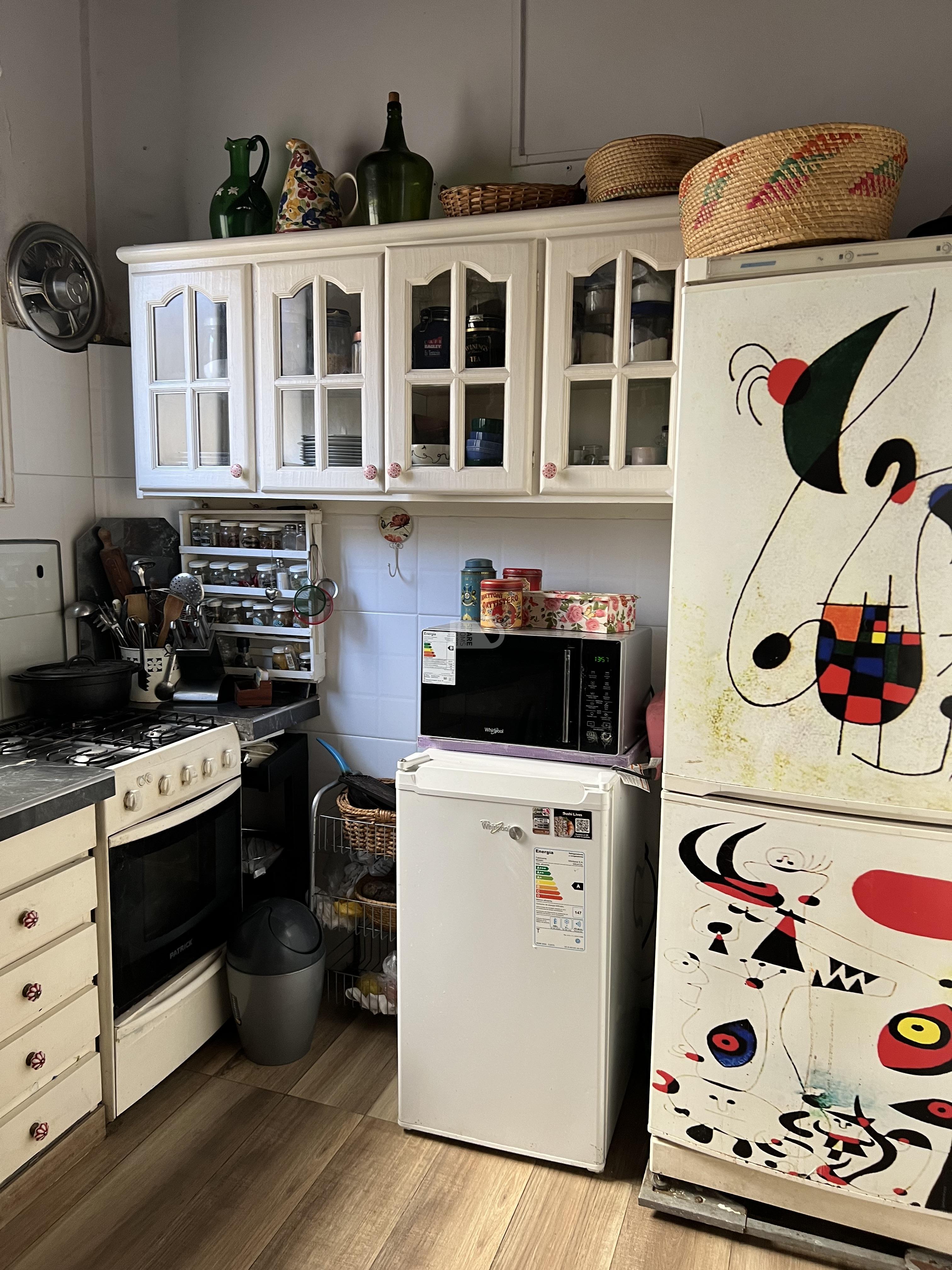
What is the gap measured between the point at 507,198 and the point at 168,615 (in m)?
1.42

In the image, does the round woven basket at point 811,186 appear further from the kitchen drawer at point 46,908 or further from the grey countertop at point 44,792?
→ the kitchen drawer at point 46,908

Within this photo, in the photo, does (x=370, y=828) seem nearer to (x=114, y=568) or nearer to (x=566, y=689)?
(x=566, y=689)


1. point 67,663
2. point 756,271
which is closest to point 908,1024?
point 756,271

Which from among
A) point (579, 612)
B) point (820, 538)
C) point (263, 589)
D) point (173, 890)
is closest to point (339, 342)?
point (263, 589)

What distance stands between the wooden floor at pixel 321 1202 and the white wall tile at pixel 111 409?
65.8 inches

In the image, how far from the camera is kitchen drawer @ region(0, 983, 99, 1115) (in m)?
1.69

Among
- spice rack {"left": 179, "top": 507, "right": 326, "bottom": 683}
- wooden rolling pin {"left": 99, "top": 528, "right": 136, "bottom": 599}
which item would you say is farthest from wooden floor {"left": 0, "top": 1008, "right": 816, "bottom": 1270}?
wooden rolling pin {"left": 99, "top": 528, "right": 136, "bottom": 599}

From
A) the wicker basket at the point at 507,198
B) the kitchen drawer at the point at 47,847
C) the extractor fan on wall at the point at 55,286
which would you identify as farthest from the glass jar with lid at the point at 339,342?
the kitchen drawer at the point at 47,847

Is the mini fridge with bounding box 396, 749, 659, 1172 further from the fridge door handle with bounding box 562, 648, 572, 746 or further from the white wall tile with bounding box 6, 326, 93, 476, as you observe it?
the white wall tile with bounding box 6, 326, 93, 476

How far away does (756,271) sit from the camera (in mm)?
1565

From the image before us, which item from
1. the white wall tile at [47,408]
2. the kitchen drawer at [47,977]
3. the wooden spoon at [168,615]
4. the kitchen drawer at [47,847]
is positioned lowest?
the kitchen drawer at [47,977]

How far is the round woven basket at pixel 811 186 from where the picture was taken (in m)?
1.51

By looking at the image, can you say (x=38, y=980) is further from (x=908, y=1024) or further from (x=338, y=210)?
(x=338, y=210)

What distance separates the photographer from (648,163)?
190 centimetres
